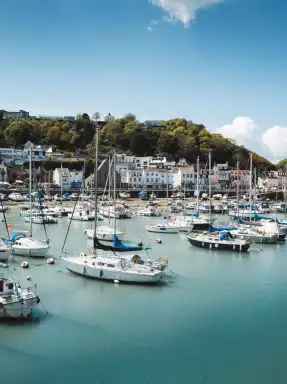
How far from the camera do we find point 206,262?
3083 centimetres

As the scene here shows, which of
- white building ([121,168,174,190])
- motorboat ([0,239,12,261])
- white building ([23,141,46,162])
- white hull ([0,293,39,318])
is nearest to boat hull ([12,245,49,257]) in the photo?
motorboat ([0,239,12,261])

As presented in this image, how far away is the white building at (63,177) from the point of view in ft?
290

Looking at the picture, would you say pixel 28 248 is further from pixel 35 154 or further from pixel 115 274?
pixel 35 154

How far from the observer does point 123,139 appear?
116m

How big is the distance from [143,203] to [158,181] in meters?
21.8

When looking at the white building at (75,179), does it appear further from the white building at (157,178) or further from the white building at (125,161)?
the white building at (157,178)

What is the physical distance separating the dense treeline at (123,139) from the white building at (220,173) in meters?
9.31

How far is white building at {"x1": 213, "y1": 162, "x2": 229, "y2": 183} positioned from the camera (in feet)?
353

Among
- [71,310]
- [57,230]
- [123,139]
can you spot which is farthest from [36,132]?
[71,310]

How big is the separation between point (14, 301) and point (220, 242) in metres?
20.0

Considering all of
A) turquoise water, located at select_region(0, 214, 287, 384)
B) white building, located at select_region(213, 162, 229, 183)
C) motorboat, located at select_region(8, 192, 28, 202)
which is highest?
white building, located at select_region(213, 162, 229, 183)

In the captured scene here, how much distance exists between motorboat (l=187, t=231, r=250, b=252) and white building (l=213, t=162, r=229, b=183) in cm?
7167

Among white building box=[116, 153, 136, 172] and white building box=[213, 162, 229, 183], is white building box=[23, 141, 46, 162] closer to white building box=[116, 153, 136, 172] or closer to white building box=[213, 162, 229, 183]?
white building box=[116, 153, 136, 172]

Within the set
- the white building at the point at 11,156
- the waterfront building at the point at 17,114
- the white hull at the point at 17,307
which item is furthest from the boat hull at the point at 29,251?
the waterfront building at the point at 17,114
